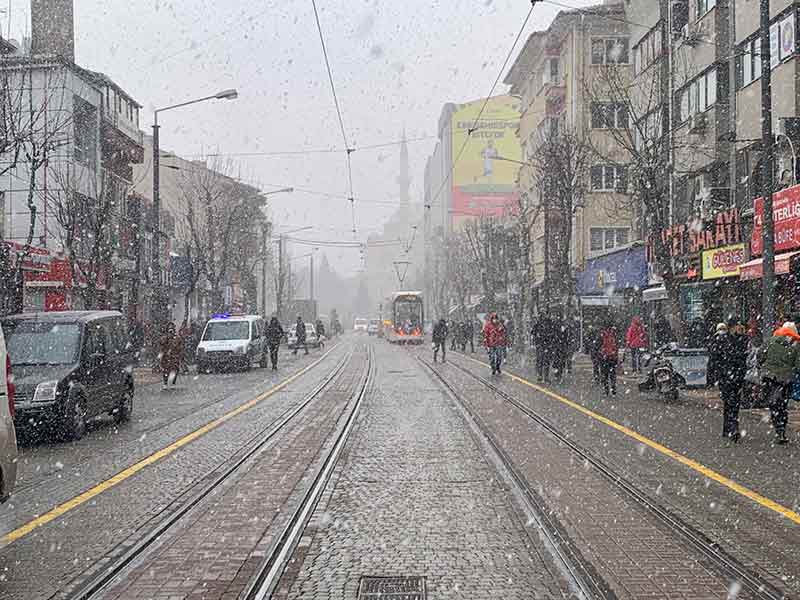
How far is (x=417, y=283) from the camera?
133750 mm

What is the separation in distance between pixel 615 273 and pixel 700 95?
12.7m

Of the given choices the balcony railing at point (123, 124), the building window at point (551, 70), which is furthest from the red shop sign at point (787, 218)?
the building window at point (551, 70)

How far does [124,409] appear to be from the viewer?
1623cm

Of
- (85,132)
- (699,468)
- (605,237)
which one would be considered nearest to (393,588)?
(699,468)

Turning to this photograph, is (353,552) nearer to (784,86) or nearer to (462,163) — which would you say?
(784,86)

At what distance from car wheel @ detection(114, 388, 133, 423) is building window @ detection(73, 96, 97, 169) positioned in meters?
23.1

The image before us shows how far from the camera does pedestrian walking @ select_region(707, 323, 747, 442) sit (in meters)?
13.3

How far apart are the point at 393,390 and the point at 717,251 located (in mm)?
12092

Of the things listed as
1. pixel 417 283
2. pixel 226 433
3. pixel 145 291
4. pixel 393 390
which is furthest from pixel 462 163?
pixel 226 433

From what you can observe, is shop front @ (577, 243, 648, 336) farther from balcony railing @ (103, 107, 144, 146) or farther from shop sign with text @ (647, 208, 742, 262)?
balcony railing @ (103, 107, 144, 146)

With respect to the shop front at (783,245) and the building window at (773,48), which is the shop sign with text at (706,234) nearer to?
the shop front at (783,245)

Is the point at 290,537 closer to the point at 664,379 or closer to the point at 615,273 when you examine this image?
the point at 664,379

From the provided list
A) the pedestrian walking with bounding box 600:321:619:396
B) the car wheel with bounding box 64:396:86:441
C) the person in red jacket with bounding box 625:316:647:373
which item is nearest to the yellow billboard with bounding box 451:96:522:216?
the person in red jacket with bounding box 625:316:647:373

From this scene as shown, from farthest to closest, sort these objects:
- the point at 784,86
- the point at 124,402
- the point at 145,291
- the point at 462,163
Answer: the point at 462,163 < the point at 145,291 < the point at 784,86 < the point at 124,402
